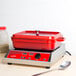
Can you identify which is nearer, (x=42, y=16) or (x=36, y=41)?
(x=36, y=41)

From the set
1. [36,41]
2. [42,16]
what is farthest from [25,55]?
[42,16]

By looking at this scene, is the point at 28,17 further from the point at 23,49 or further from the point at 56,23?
the point at 23,49

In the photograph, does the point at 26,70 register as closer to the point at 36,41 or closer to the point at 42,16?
the point at 36,41

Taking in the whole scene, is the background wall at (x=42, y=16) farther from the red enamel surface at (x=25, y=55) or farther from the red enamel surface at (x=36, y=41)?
Answer: the red enamel surface at (x=25, y=55)

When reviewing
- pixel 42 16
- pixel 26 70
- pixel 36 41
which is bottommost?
pixel 26 70

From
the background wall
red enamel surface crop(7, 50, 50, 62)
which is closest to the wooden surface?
red enamel surface crop(7, 50, 50, 62)

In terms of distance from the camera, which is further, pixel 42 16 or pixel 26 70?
pixel 42 16

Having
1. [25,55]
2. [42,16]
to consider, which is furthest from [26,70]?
[42,16]

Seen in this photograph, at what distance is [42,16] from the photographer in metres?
1.56

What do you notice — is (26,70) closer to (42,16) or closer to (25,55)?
(25,55)

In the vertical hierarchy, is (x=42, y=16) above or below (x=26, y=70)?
above

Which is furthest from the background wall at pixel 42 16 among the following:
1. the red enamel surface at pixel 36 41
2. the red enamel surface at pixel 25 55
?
the red enamel surface at pixel 25 55

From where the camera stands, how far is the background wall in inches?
58.6

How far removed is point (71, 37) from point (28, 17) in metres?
0.42
